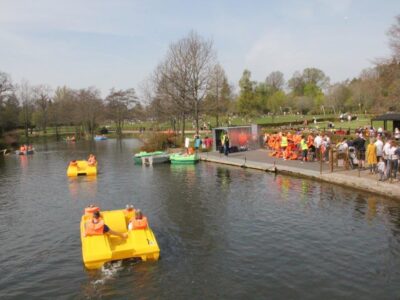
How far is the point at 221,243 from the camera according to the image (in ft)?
47.5

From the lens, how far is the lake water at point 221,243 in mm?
11016

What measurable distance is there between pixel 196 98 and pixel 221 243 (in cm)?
3916

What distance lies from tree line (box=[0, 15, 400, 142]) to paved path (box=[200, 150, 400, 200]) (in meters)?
15.9

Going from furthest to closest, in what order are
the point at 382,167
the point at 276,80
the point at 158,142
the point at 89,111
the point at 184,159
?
the point at 276,80 → the point at 89,111 → the point at 158,142 → the point at 184,159 → the point at 382,167

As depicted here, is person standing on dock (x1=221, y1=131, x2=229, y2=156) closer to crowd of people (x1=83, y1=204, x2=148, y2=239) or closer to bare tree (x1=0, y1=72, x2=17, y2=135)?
crowd of people (x1=83, y1=204, x2=148, y2=239)

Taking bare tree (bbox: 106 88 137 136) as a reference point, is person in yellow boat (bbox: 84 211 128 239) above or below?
below

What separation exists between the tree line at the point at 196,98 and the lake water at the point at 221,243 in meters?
27.5

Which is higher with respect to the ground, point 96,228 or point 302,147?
point 302,147

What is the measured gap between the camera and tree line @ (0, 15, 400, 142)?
173ft

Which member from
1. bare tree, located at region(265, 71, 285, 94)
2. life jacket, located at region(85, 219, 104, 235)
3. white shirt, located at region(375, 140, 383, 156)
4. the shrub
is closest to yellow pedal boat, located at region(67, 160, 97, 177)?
the shrub

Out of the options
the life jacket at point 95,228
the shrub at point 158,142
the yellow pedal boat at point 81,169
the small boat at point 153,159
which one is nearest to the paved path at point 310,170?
the small boat at point 153,159

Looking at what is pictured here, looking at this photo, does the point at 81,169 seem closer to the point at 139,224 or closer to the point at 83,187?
the point at 83,187

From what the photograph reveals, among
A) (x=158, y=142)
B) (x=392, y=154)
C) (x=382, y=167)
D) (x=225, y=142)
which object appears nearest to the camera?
(x=392, y=154)

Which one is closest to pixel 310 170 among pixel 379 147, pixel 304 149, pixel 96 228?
pixel 304 149
